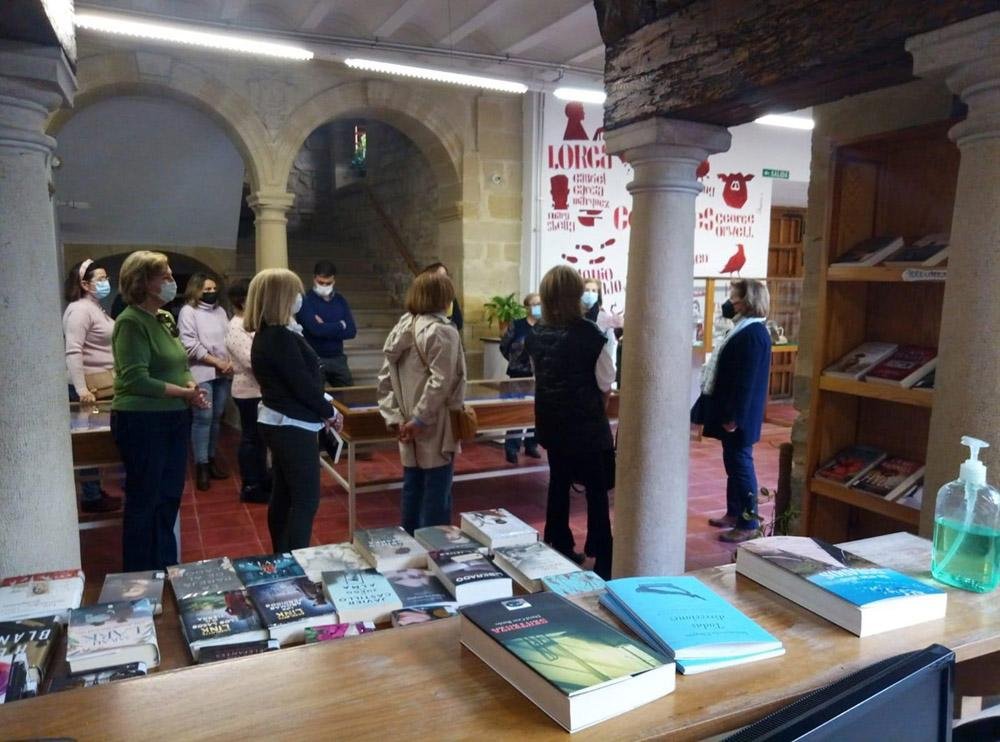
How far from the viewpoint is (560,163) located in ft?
24.7

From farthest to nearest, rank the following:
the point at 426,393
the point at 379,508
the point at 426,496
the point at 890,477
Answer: the point at 379,508 < the point at 426,496 < the point at 426,393 < the point at 890,477

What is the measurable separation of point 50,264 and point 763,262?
758 centimetres

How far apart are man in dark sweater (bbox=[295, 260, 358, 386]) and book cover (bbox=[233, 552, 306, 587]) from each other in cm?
418

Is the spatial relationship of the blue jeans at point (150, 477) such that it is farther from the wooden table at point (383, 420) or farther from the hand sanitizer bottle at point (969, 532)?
the hand sanitizer bottle at point (969, 532)

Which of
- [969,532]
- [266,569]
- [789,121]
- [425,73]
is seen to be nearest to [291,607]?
[266,569]

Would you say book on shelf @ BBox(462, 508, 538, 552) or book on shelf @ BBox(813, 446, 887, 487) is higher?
book on shelf @ BBox(462, 508, 538, 552)

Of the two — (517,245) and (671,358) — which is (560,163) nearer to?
(517,245)

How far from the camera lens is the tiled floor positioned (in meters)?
4.11

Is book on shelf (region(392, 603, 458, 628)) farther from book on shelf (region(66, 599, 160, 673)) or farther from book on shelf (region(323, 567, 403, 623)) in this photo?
book on shelf (region(66, 599, 160, 673))

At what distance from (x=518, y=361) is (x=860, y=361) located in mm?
3490

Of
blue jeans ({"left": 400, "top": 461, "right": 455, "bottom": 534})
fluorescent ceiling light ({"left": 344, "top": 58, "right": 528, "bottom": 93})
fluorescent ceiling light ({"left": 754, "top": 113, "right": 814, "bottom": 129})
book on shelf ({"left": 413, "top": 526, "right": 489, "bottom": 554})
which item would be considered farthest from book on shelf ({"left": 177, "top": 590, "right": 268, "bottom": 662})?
fluorescent ceiling light ({"left": 754, "top": 113, "right": 814, "bottom": 129})

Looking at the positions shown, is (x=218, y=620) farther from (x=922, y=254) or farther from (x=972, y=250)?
(x=922, y=254)

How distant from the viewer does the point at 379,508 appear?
195 inches

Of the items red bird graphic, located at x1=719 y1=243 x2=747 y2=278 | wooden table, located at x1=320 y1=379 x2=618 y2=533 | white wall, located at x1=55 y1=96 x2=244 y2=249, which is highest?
white wall, located at x1=55 y1=96 x2=244 y2=249
